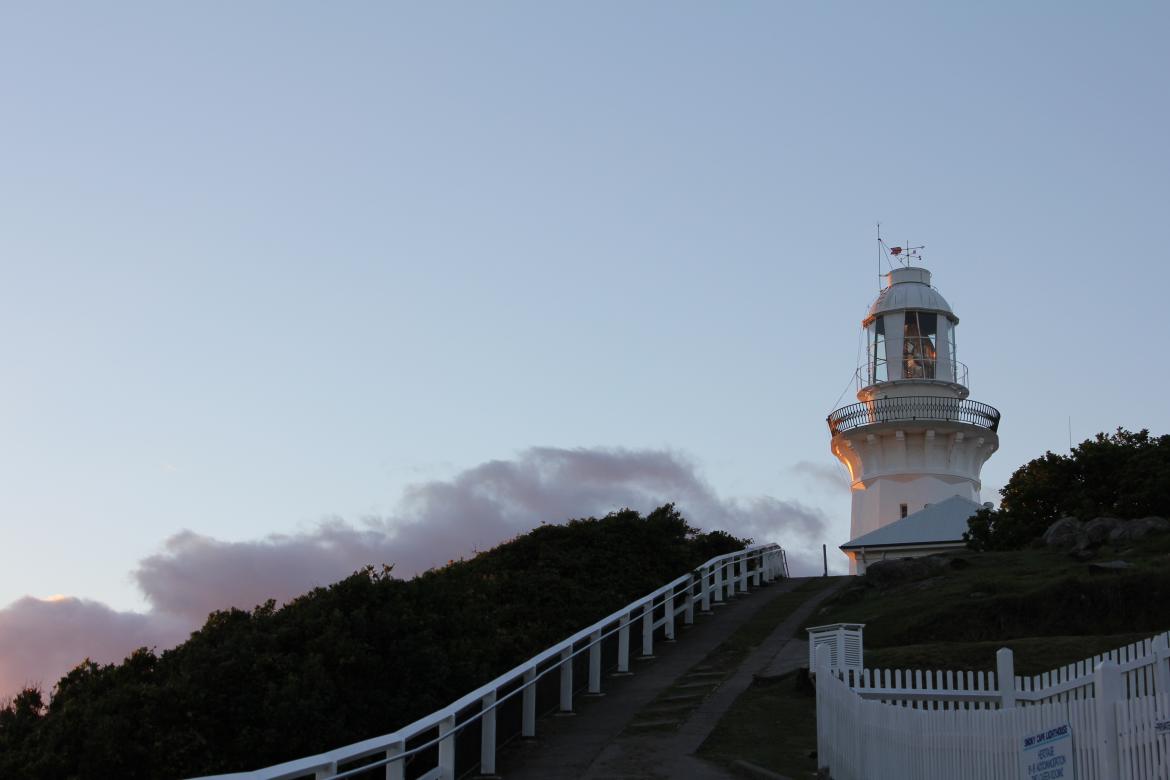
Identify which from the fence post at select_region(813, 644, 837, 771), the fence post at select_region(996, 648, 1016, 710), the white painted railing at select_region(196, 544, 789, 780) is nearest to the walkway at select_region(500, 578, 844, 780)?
the white painted railing at select_region(196, 544, 789, 780)

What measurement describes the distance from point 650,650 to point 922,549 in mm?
20827

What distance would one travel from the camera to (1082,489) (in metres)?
39.2

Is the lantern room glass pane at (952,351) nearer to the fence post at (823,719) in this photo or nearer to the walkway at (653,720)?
the walkway at (653,720)

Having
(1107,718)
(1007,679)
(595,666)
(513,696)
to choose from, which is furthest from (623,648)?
(1107,718)

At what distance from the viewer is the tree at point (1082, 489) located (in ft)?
122

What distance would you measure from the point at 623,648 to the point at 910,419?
27695mm

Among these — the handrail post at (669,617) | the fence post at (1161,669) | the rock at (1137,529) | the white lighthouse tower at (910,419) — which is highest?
the white lighthouse tower at (910,419)

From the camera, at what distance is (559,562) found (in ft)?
96.0

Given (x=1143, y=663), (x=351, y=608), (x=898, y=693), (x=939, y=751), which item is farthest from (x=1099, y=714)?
(x=351, y=608)

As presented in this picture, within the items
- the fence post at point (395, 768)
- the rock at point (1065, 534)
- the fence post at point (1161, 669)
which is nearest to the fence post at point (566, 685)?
the fence post at point (395, 768)

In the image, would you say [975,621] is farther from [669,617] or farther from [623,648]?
[623,648]

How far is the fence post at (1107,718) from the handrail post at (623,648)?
13.5 m

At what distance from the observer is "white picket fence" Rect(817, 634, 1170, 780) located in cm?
962

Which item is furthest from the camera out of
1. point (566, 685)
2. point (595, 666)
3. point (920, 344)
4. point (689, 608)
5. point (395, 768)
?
point (920, 344)
